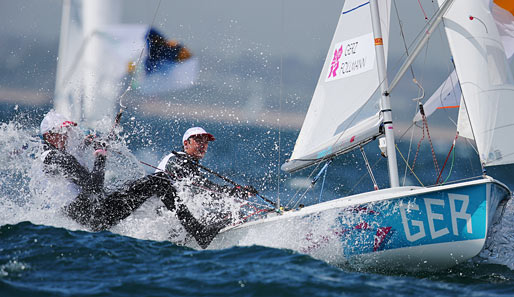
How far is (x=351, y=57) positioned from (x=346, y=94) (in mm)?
401

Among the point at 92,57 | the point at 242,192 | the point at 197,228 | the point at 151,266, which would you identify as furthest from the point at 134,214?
the point at 92,57

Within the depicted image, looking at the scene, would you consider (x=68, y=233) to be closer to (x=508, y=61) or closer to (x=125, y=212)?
(x=125, y=212)

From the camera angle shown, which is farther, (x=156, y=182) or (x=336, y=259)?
(x=156, y=182)

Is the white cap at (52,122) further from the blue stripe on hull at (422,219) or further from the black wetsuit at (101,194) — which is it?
the blue stripe on hull at (422,219)

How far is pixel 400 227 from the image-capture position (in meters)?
4.10

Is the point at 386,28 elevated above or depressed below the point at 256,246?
above

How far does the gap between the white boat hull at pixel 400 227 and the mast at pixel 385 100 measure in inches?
21.7

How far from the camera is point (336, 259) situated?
4238 millimetres

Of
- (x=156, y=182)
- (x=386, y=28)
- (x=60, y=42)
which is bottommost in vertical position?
(x=156, y=182)

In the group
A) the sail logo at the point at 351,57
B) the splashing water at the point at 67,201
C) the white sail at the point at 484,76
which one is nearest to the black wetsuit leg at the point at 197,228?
the splashing water at the point at 67,201

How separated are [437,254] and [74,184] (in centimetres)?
316

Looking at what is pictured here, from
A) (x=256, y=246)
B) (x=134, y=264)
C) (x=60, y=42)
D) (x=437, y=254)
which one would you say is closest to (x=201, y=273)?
(x=134, y=264)

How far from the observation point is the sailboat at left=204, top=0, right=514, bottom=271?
405 centimetres

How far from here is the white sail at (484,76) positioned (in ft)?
14.5
